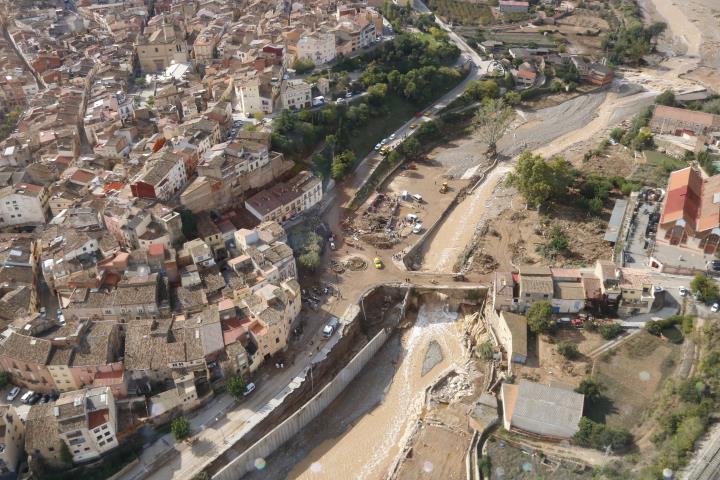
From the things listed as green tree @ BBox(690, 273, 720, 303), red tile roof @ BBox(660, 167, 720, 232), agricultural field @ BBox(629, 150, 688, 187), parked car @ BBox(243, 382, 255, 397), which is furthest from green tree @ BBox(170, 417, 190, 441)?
Answer: agricultural field @ BBox(629, 150, 688, 187)

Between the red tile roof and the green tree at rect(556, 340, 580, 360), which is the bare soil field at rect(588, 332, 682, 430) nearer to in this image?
the green tree at rect(556, 340, 580, 360)


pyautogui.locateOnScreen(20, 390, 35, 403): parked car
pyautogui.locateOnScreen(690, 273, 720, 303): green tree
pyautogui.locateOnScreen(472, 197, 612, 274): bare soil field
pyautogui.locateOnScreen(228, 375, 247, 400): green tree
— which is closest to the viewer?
pyautogui.locateOnScreen(20, 390, 35, 403): parked car

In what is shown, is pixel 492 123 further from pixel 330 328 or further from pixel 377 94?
pixel 330 328

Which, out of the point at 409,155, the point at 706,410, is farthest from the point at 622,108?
the point at 706,410

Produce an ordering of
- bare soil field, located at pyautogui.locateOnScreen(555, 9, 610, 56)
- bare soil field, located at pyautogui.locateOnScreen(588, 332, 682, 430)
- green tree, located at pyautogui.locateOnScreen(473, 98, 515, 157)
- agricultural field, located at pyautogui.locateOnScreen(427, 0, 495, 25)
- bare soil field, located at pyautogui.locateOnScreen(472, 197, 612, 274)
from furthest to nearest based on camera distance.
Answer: agricultural field, located at pyautogui.locateOnScreen(427, 0, 495, 25), bare soil field, located at pyautogui.locateOnScreen(555, 9, 610, 56), green tree, located at pyautogui.locateOnScreen(473, 98, 515, 157), bare soil field, located at pyautogui.locateOnScreen(472, 197, 612, 274), bare soil field, located at pyautogui.locateOnScreen(588, 332, 682, 430)

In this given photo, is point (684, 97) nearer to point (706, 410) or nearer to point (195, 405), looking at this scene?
point (706, 410)

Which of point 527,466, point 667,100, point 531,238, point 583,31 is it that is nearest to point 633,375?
point 527,466
